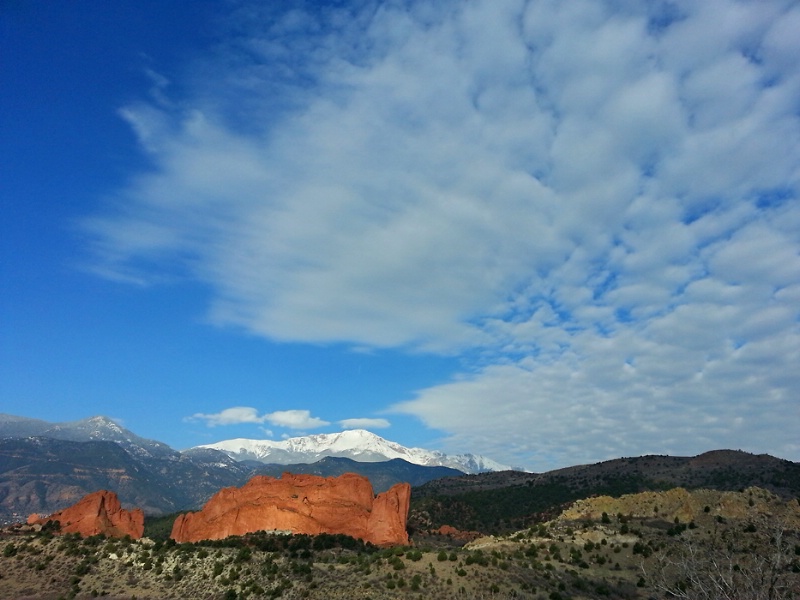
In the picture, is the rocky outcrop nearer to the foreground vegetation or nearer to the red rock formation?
the red rock formation

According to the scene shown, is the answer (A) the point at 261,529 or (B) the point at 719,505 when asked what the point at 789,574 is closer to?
(B) the point at 719,505

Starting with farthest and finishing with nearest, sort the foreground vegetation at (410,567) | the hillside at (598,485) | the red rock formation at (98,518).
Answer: the hillside at (598,485) < the red rock formation at (98,518) < the foreground vegetation at (410,567)

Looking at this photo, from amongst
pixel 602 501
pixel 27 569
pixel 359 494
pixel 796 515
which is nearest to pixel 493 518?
pixel 359 494

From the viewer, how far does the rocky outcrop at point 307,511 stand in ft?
234

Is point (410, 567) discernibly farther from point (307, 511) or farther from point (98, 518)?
point (98, 518)

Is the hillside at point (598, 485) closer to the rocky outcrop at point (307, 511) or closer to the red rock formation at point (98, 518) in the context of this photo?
the rocky outcrop at point (307, 511)

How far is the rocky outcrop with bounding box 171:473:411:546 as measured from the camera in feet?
234

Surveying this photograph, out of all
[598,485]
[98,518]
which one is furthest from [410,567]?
[598,485]

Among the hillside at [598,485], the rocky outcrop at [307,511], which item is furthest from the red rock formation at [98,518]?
the hillside at [598,485]

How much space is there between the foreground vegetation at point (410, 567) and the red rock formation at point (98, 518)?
73.6 ft

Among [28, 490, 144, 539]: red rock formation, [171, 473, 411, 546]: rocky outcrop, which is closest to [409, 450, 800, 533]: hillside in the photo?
[171, 473, 411, 546]: rocky outcrop

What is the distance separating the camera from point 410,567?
40.2 m

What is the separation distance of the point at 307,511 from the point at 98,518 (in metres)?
25.8

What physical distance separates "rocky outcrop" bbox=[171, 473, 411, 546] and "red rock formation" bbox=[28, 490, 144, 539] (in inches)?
311
